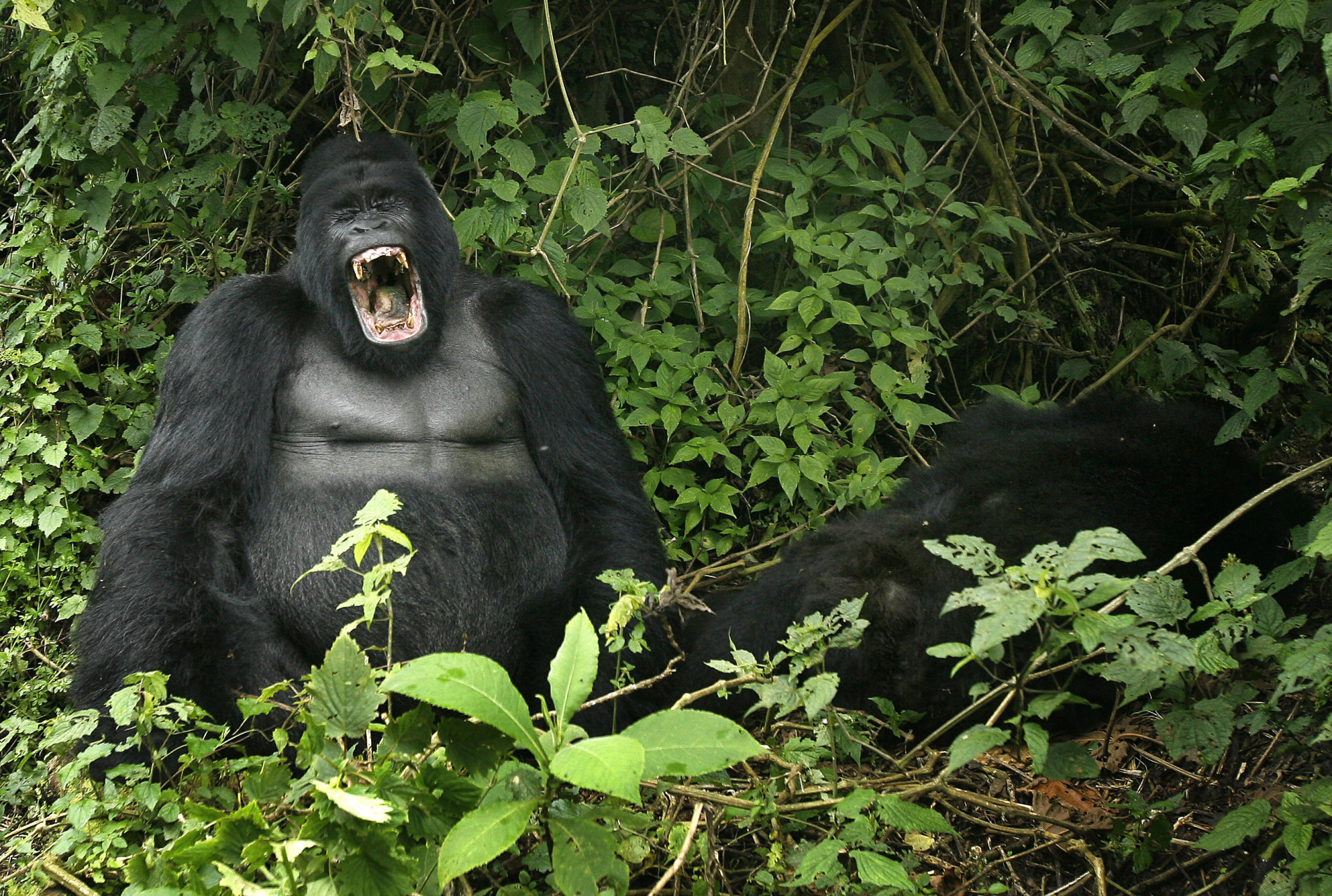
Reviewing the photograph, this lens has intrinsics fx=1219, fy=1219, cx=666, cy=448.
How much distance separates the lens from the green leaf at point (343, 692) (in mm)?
1846

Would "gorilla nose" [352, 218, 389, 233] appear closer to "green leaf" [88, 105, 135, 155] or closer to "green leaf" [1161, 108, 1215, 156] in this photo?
"green leaf" [88, 105, 135, 155]

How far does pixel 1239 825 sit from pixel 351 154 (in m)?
2.82

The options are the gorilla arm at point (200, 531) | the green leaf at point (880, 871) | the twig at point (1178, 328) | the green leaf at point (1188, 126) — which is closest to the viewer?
the green leaf at point (880, 871)

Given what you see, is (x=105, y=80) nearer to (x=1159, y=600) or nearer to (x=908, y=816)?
(x=908, y=816)

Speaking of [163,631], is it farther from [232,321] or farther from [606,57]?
[606,57]

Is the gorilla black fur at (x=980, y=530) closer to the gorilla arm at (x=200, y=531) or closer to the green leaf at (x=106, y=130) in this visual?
the gorilla arm at (x=200, y=531)

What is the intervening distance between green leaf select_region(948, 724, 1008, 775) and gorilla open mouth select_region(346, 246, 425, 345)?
1.92 metres

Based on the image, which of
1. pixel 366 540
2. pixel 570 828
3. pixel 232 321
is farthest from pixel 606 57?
pixel 570 828

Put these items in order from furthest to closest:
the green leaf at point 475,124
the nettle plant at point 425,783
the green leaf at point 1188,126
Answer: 1. the green leaf at point 475,124
2. the green leaf at point 1188,126
3. the nettle plant at point 425,783

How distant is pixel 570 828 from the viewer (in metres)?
1.84

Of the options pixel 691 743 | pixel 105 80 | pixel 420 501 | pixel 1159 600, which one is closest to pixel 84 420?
pixel 105 80

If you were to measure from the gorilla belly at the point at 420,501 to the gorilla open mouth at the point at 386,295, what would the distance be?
13cm

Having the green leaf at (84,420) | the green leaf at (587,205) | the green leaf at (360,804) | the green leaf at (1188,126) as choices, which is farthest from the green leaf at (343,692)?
the green leaf at (1188,126)

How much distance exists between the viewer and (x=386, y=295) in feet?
11.3
